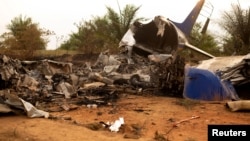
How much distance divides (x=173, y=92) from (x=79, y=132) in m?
4.77

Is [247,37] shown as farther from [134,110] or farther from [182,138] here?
[182,138]

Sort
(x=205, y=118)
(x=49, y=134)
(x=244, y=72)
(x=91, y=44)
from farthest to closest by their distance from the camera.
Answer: (x=91, y=44) → (x=244, y=72) → (x=205, y=118) → (x=49, y=134)

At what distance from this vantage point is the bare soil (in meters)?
6.48

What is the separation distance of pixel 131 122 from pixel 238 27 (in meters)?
14.0

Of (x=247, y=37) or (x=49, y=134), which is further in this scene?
(x=247, y=37)

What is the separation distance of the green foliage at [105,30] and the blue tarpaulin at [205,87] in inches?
513

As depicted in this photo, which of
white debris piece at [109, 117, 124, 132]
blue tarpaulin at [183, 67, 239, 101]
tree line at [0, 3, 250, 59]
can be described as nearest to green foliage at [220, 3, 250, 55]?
tree line at [0, 3, 250, 59]

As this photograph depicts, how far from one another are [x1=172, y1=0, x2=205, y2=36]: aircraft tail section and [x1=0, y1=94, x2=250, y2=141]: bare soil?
28.9 ft

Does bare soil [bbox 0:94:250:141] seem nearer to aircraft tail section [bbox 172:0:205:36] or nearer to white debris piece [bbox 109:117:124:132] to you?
white debris piece [bbox 109:117:124:132]

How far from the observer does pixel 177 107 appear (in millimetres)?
9312

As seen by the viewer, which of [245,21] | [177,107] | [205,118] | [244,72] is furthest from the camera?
[245,21]

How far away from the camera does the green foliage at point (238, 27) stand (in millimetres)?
19672

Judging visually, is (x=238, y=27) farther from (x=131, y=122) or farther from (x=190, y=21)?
(x=131, y=122)

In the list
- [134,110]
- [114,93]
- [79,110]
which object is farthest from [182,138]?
[114,93]
